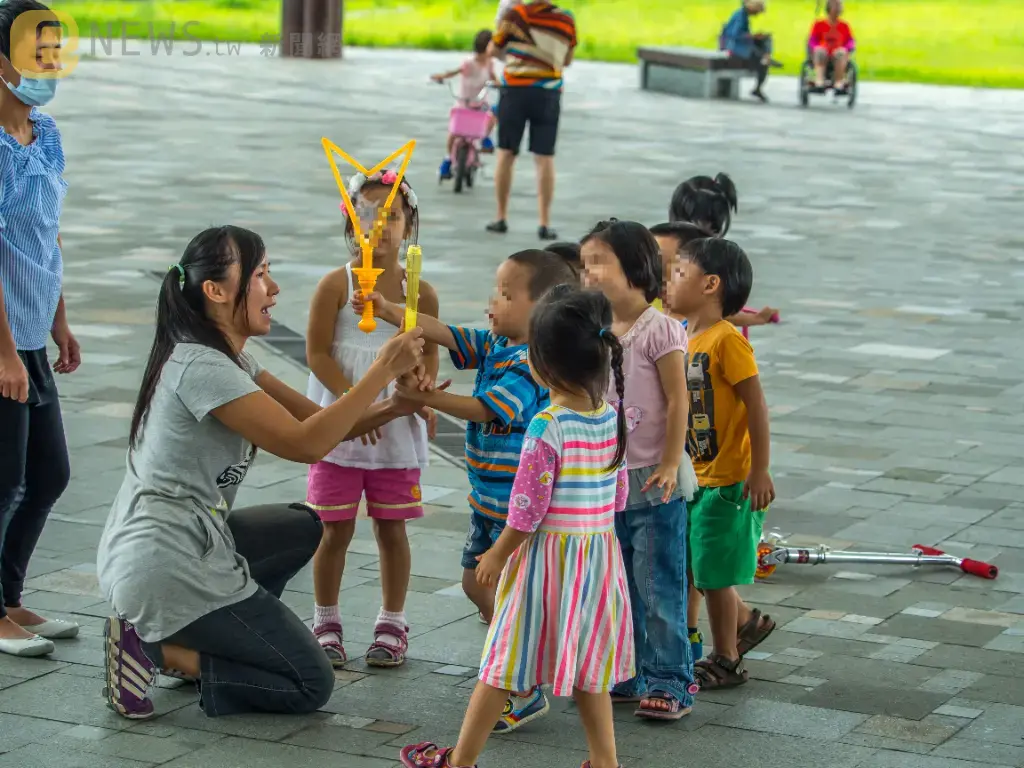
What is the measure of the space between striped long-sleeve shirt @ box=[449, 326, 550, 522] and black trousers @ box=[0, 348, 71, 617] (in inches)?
46.6

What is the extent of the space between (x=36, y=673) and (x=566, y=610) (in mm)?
1512

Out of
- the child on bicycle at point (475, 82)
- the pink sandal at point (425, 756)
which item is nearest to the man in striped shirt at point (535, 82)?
the child on bicycle at point (475, 82)

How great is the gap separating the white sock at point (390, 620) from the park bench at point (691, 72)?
21.8 metres

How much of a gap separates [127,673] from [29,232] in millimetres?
1286

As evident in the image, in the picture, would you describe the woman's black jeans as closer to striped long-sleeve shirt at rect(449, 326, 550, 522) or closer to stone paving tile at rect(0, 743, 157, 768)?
stone paving tile at rect(0, 743, 157, 768)

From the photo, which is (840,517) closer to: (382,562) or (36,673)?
(382,562)

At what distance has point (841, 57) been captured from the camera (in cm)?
2464

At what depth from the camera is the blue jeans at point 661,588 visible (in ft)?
13.9

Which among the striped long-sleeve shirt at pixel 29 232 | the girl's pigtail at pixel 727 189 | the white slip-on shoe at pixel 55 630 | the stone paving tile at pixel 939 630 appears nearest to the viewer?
the striped long-sleeve shirt at pixel 29 232

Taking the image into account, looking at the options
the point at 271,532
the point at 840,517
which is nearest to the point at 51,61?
the point at 271,532

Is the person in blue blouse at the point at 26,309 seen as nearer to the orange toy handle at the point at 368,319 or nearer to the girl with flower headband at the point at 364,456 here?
the girl with flower headband at the point at 364,456

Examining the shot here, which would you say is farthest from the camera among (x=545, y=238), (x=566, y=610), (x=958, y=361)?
(x=545, y=238)

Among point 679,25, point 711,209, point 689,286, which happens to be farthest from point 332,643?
point 679,25

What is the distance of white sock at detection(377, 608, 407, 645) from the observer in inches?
180
